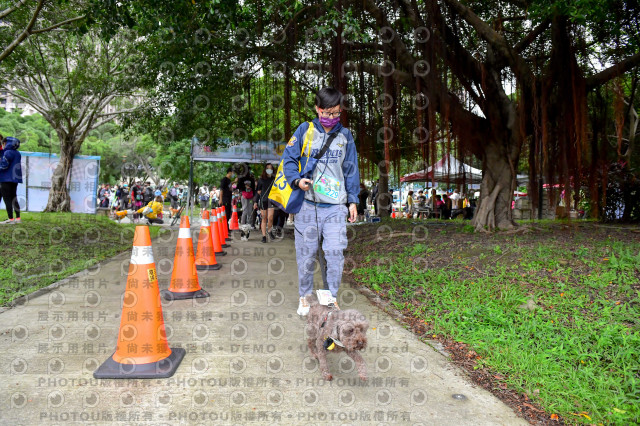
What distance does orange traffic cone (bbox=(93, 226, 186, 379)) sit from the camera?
254cm

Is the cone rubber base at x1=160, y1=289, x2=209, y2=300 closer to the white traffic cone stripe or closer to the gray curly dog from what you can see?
the white traffic cone stripe

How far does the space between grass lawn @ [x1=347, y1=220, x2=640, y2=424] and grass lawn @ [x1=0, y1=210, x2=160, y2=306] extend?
3.74 meters

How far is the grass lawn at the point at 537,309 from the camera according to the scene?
2521 millimetres

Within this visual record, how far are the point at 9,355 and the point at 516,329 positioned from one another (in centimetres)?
359

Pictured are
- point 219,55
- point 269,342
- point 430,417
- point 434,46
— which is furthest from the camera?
point 219,55

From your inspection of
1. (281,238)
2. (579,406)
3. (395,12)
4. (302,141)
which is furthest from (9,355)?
(281,238)

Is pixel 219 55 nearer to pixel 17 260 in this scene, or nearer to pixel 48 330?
pixel 17 260

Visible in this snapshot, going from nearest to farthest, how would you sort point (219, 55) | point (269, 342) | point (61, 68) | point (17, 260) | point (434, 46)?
point (269, 342) → point (17, 260) → point (434, 46) → point (219, 55) → point (61, 68)

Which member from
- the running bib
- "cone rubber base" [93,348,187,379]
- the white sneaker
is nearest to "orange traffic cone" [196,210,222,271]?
the white sneaker

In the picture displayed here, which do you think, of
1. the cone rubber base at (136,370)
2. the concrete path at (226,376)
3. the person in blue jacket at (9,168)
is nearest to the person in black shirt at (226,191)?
the person in blue jacket at (9,168)

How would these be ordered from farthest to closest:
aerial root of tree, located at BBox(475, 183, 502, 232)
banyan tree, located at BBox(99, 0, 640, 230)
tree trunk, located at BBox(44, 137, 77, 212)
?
tree trunk, located at BBox(44, 137, 77, 212) < aerial root of tree, located at BBox(475, 183, 502, 232) < banyan tree, located at BBox(99, 0, 640, 230)

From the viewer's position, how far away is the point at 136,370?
2.54m

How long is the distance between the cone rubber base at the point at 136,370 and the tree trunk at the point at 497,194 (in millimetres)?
6402

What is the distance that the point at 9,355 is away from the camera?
109 inches
